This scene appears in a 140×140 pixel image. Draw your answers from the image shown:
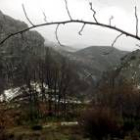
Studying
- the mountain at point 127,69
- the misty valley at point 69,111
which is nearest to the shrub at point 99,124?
the misty valley at point 69,111

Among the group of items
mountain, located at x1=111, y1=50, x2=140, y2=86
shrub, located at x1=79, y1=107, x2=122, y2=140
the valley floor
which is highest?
mountain, located at x1=111, y1=50, x2=140, y2=86

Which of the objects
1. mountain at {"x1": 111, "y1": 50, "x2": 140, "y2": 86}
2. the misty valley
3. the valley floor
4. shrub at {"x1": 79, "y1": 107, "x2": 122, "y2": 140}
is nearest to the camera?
mountain at {"x1": 111, "y1": 50, "x2": 140, "y2": 86}

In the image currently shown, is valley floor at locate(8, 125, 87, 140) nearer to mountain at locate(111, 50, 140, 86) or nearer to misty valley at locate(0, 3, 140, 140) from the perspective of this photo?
misty valley at locate(0, 3, 140, 140)

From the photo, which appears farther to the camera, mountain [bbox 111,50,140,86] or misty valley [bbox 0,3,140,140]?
misty valley [bbox 0,3,140,140]

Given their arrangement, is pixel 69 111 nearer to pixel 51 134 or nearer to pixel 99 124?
pixel 51 134

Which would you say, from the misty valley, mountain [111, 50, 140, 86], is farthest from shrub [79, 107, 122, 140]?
mountain [111, 50, 140, 86]

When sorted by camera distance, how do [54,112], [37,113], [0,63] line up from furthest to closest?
[0,63], [54,112], [37,113]

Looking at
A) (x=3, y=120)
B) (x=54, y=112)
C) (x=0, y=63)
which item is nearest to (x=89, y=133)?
(x=3, y=120)

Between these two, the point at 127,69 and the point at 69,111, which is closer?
the point at 69,111

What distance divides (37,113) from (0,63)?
9452 centimetres

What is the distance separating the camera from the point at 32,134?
183 ft

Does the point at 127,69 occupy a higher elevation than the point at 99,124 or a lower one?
higher

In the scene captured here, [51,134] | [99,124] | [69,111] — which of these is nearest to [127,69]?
[69,111]

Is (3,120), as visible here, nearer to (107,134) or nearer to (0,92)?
(107,134)
